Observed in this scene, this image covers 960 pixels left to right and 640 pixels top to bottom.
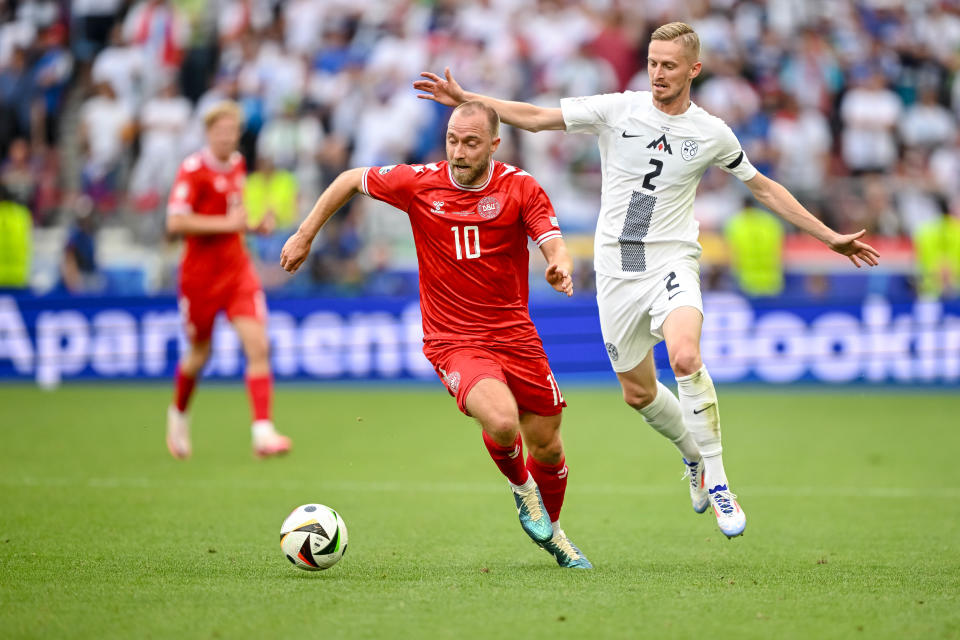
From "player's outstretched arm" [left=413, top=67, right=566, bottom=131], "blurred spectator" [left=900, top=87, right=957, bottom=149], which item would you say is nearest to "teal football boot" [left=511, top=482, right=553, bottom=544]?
"player's outstretched arm" [left=413, top=67, right=566, bottom=131]

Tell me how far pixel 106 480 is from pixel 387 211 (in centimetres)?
898

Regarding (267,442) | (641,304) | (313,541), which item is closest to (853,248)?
(641,304)

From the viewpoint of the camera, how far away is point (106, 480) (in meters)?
9.89

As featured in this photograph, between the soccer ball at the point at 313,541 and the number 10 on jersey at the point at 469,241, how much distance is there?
5.24ft

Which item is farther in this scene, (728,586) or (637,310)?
(637,310)

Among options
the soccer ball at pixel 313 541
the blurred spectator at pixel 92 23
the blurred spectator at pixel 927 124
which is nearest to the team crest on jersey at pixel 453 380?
the soccer ball at pixel 313 541

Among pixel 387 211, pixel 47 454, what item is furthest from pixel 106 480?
pixel 387 211

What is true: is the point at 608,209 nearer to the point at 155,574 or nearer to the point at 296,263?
the point at 296,263

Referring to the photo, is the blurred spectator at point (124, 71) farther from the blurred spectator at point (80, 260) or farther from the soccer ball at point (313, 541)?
the soccer ball at point (313, 541)

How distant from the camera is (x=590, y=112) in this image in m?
7.35

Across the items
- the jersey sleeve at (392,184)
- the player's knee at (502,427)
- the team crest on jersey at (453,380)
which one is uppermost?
the jersey sleeve at (392,184)

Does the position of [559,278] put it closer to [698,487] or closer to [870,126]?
[698,487]

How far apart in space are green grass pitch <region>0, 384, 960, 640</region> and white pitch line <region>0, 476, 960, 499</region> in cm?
4

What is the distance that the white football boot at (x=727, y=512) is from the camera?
664 centimetres
